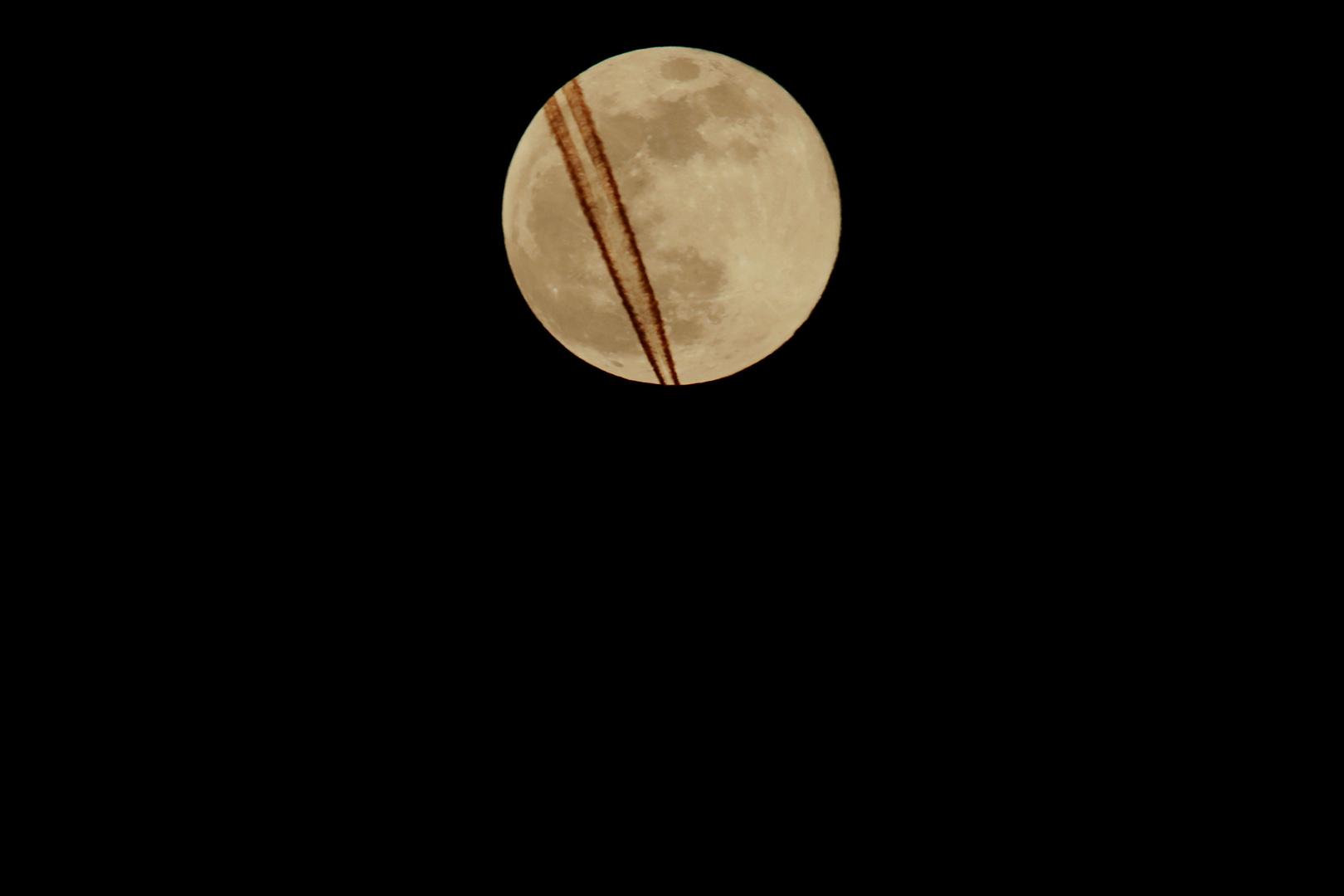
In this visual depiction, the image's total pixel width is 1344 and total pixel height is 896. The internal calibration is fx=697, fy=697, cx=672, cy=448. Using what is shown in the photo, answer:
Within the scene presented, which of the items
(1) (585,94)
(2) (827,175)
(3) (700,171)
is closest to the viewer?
(3) (700,171)

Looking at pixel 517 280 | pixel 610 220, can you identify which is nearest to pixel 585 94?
pixel 610 220

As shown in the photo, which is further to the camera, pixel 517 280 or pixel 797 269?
pixel 517 280

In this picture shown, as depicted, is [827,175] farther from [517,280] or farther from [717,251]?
[517,280]
